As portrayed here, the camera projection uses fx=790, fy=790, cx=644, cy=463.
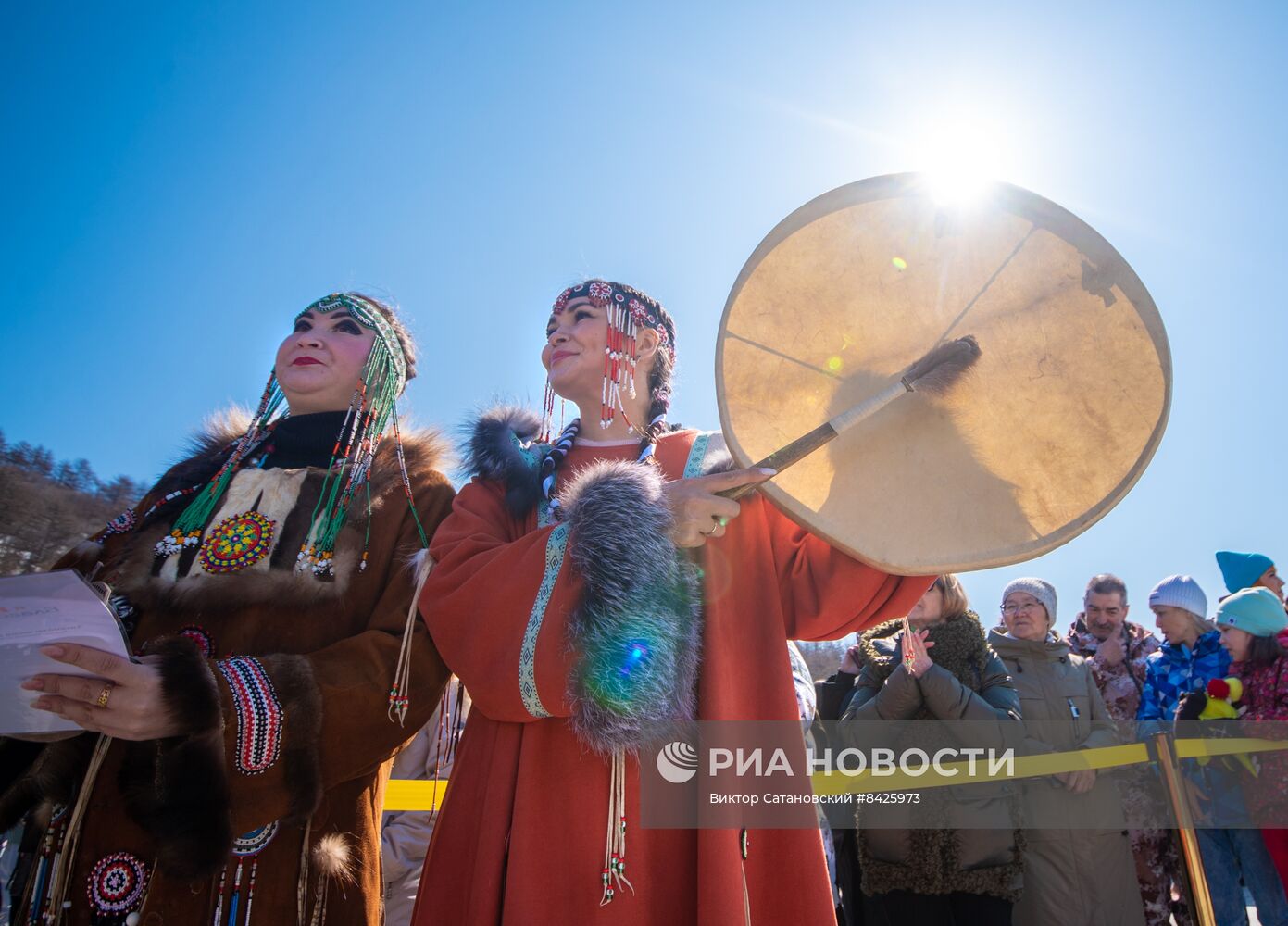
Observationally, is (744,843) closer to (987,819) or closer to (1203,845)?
(987,819)

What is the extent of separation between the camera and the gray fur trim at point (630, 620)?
5.28 ft

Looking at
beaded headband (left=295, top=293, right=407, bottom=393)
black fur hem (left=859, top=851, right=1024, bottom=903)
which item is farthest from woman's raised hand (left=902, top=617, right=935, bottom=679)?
beaded headband (left=295, top=293, right=407, bottom=393)

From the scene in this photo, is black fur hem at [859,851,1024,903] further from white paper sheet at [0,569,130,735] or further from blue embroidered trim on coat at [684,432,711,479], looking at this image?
white paper sheet at [0,569,130,735]

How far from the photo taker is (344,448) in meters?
2.42

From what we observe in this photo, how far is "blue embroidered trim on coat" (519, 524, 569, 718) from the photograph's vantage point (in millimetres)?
1655

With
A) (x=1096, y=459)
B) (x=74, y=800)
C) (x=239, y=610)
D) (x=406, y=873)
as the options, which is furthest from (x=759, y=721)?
(x=406, y=873)

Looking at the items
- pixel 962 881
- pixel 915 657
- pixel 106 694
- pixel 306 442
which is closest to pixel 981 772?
pixel 962 881

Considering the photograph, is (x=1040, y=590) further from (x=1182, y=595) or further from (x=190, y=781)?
(x=190, y=781)

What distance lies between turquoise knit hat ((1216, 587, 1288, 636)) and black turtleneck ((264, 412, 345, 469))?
3909 millimetres

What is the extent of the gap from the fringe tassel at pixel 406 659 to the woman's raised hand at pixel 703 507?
0.67 meters

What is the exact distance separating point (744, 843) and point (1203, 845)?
127 inches

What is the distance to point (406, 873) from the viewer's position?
331 centimetres

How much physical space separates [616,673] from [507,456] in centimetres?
84

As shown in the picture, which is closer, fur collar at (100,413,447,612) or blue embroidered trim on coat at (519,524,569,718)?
blue embroidered trim on coat at (519,524,569,718)
